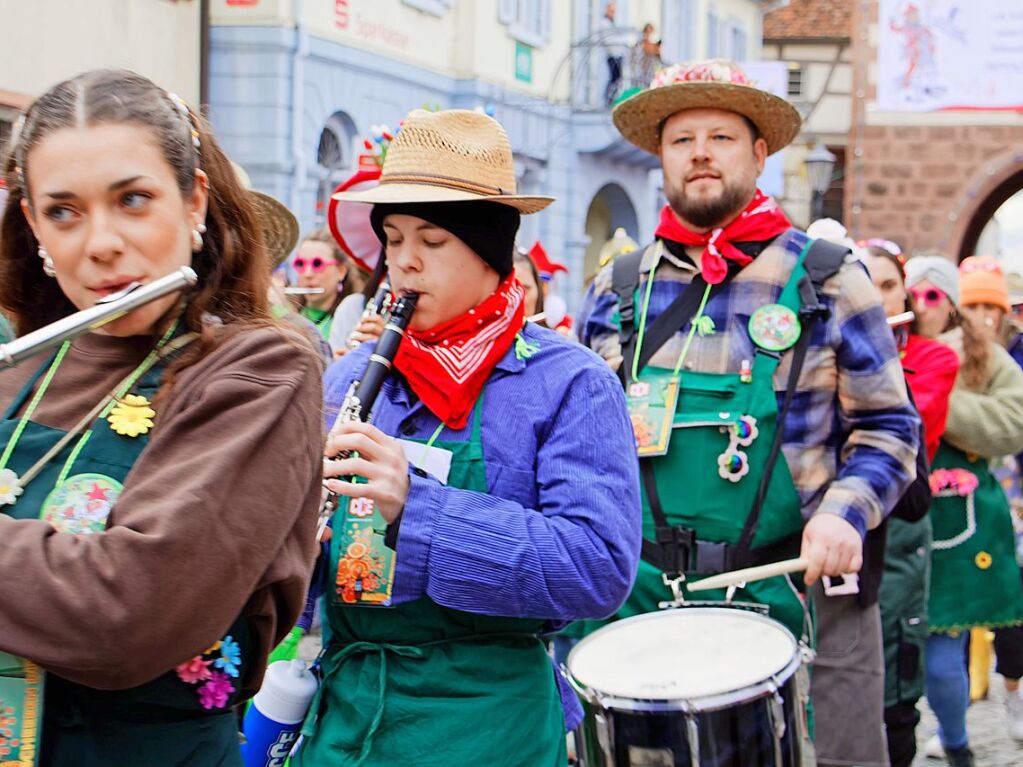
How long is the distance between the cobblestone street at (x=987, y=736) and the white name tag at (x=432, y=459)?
4178 mm

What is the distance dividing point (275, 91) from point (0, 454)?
490 inches

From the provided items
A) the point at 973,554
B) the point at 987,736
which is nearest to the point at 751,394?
the point at 973,554

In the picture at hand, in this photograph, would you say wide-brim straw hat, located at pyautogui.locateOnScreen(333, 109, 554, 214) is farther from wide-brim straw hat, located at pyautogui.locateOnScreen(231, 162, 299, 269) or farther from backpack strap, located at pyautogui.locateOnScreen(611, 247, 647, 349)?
wide-brim straw hat, located at pyautogui.locateOnScreen(231, 162, 299, 269)

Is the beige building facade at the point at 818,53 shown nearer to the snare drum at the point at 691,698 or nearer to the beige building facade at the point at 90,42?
the beige building facade at the point at 90,42

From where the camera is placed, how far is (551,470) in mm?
A: 2463

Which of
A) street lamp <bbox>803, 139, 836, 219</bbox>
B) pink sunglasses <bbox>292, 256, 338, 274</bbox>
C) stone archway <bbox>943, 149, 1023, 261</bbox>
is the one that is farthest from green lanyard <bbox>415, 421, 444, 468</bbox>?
stone archway <bbox>943, 149, 1023, 261</bbox>

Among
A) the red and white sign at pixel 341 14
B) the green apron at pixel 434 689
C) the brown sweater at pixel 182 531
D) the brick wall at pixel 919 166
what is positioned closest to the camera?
the brown sweater at pixel 182 531

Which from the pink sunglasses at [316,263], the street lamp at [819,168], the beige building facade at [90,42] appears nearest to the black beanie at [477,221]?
the pink sunglasses at [316,263]

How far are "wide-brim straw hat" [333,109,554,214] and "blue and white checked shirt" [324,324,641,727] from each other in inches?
11.3

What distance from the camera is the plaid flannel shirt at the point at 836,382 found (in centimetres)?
361

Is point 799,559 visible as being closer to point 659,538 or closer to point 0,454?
point 659,538

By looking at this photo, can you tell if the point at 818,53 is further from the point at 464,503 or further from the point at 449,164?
the point at 464,503

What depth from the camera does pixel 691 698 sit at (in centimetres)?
276

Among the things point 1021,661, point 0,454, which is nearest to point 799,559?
point 0,454
